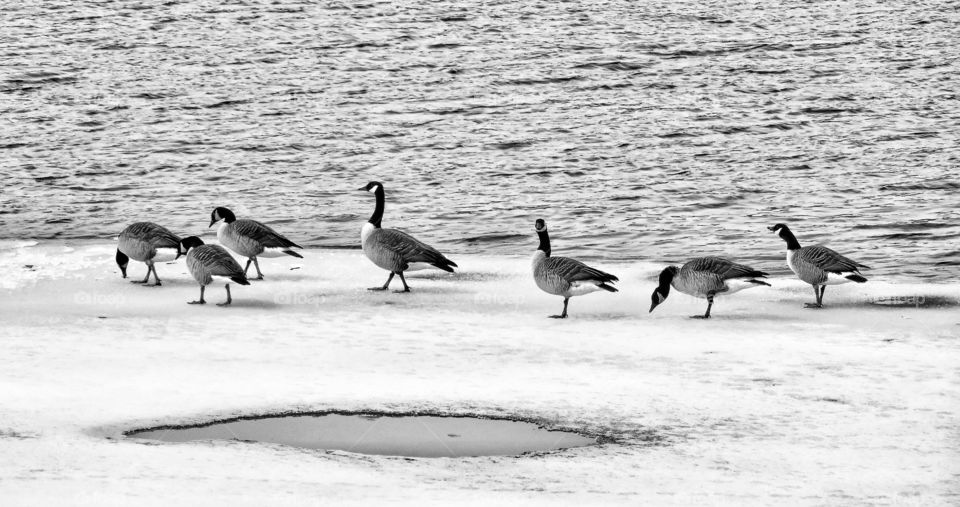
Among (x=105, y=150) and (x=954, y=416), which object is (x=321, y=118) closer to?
(x=105, y=150)

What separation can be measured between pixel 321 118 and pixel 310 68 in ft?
25.7

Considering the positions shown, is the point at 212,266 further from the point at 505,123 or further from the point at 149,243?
the point at 505,123

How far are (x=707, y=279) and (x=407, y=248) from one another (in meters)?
3.75

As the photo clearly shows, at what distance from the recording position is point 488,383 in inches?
475

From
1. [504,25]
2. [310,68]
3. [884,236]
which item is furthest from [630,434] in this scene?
[504,25]

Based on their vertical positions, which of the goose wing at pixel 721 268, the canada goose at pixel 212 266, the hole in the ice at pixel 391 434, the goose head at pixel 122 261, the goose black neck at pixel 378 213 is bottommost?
the hole in the ice at pixel 391 434

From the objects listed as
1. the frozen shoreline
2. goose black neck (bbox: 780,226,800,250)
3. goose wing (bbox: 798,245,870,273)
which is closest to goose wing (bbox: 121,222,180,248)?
the frozen shoreline

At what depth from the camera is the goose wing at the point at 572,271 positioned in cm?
1495

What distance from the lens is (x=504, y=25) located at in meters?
51.8

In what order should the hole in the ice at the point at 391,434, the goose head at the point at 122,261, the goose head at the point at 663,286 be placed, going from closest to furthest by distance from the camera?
the hole in the ice at the point at 391,434 → the goose head at the point at 663,286 → the goose head at the point at 122,261

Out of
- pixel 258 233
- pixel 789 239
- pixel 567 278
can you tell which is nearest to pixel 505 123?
pixel 258 233

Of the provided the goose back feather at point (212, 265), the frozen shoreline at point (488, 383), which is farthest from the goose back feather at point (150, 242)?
the goose back feather at point (212, 265)

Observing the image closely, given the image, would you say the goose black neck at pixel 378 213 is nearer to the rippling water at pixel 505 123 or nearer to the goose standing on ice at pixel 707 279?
the goose standing on ice at pixel 707 279

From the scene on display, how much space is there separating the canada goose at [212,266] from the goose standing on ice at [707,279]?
4763 mm
